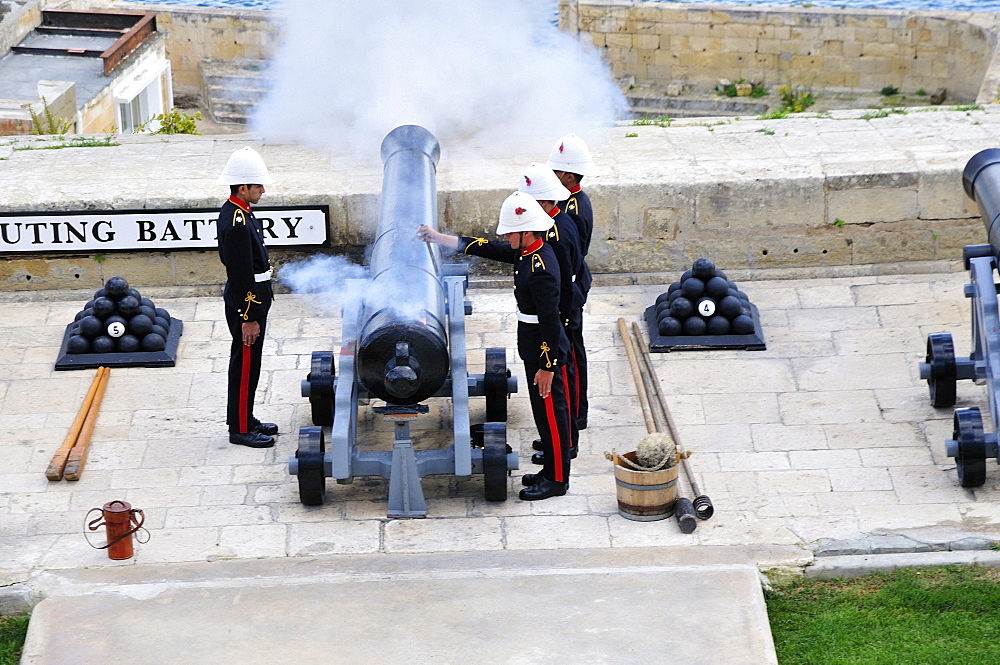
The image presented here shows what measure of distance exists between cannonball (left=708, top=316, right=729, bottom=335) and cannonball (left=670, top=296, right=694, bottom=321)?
137 mm

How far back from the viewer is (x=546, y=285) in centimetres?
666

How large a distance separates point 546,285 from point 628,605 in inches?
61.3

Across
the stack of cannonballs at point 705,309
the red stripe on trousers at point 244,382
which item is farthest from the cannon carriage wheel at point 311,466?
the stack of cannonballs at point 705,309

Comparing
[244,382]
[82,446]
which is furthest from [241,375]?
[82,446]

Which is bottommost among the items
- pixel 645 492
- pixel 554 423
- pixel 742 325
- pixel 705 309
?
pixel 645 492

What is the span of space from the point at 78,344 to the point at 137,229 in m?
1.15

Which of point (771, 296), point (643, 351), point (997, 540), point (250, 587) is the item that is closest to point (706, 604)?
point (997, 540)

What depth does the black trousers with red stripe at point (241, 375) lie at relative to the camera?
7.54 metres

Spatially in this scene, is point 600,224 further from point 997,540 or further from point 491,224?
point 997,540

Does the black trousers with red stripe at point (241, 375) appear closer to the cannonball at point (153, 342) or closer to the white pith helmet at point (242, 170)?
the white pith helmet at point (242, 170)

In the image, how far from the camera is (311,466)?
22.4 feet

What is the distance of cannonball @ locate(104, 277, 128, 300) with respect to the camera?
8.66 metres

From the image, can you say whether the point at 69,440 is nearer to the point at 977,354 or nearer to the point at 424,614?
the point at 424,614

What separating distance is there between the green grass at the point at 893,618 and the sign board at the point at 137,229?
460 centimetres
